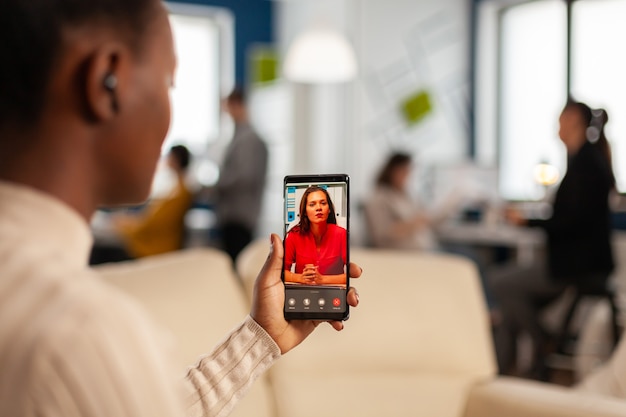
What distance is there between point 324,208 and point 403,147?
5368mm

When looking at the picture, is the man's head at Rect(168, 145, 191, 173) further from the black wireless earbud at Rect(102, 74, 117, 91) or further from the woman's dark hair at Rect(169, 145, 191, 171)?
the black wireless earbud at Rect(102, 74, 117, 91)

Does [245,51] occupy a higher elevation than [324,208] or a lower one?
higher

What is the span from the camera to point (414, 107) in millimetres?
5953

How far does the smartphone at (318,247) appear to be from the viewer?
24.5 inches

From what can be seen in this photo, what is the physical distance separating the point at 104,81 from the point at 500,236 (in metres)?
4.42

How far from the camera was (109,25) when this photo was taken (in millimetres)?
409

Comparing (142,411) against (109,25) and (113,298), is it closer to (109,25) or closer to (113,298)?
(113,298)

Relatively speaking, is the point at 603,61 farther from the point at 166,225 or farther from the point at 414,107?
the point at 166,225

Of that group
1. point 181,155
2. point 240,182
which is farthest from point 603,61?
point 181,155

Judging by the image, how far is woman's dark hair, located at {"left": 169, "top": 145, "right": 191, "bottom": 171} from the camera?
4060 millimetres

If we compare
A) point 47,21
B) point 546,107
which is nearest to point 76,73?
point 47,21

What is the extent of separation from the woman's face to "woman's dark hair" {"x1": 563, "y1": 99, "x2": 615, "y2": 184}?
261cm

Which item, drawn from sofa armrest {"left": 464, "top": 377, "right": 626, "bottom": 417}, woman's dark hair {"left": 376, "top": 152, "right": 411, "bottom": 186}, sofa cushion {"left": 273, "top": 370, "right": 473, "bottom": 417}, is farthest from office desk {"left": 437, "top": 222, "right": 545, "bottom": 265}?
sofa cushion {"left": 273, "top": 370, "right": 473, "bottom": 417}

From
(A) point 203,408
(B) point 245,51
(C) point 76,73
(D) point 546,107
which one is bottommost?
(A) point 203,408
